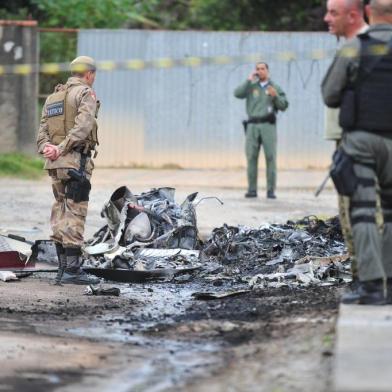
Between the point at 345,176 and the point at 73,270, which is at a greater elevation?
the point at 345,176

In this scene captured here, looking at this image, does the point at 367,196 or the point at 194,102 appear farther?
the point at 194,102

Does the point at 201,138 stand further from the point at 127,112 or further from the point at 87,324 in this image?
the point at 87,324

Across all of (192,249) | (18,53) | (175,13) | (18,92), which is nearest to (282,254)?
(192,249)

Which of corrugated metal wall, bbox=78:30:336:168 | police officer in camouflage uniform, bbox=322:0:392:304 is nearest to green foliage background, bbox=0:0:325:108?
corrugated metal wall, bbox=78:30:336:168

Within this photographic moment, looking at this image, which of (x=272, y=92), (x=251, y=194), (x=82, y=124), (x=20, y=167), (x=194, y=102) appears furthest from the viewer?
(x=194, y=102)

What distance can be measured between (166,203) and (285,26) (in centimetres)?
1569

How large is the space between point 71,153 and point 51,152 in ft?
0.57

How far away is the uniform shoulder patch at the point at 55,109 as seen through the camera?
384 inches

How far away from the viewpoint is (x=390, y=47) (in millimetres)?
6812

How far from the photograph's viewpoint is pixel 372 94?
6.79 meters

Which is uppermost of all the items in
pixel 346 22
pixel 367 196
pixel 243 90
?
pixel 346 22

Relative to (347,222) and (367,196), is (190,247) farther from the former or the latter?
(367,196)

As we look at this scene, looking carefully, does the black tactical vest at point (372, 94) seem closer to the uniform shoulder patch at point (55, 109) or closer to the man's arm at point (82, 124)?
the man's arm at point (82, 124)

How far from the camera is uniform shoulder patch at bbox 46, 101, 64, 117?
9766 millimetres
